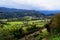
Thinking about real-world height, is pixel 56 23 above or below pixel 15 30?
above

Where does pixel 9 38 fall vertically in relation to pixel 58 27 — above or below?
below

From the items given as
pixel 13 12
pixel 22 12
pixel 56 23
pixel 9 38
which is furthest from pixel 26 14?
pixel 56 23

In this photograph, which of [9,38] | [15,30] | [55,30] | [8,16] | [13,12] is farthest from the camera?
[13,12]

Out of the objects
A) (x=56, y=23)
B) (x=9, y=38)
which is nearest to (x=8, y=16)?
(x=9, y=38)

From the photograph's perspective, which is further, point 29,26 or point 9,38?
point 29,26

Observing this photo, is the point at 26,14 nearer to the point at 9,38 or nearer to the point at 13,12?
the point at 13,12

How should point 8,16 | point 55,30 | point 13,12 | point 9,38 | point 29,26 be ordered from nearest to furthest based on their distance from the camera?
1. point 55,30
2. point 9,38
3. point 29,26
4. point 8,16
5. point 13,12

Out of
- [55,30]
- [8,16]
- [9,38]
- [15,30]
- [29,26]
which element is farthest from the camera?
[8,16]

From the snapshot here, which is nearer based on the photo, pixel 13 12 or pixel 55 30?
pixel 55 30

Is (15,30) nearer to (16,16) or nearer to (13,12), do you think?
(16,16)
